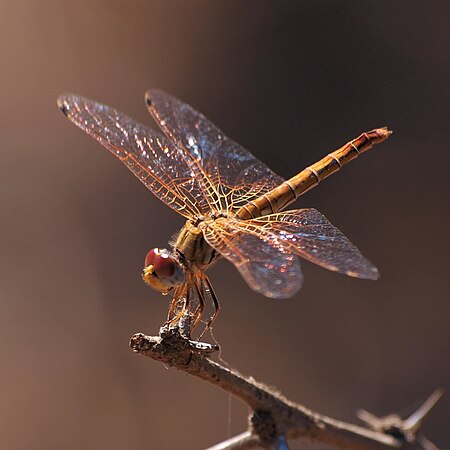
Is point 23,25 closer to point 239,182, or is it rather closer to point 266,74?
point 266,74

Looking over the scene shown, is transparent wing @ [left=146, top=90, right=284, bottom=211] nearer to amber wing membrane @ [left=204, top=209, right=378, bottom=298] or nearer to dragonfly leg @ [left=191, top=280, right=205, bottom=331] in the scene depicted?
amber wing membrane @ [left=204, top=209, right=378, bottom=298]

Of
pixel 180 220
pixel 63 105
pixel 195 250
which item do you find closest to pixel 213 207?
pixel 195 250

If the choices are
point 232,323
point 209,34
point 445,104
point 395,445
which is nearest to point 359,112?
point 445,104

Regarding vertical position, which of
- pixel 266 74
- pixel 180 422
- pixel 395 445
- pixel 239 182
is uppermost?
pixel 266 74

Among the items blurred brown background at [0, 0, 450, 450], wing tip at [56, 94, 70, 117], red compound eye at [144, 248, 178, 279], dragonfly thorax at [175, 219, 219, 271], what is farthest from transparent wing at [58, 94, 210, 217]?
blurred brown background at [0, 0, 450, 450]

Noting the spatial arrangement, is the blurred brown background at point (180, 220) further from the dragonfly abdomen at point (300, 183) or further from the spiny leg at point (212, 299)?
the spiny leg at point (212, 299)

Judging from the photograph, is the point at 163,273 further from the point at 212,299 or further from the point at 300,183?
the point at 300,183
